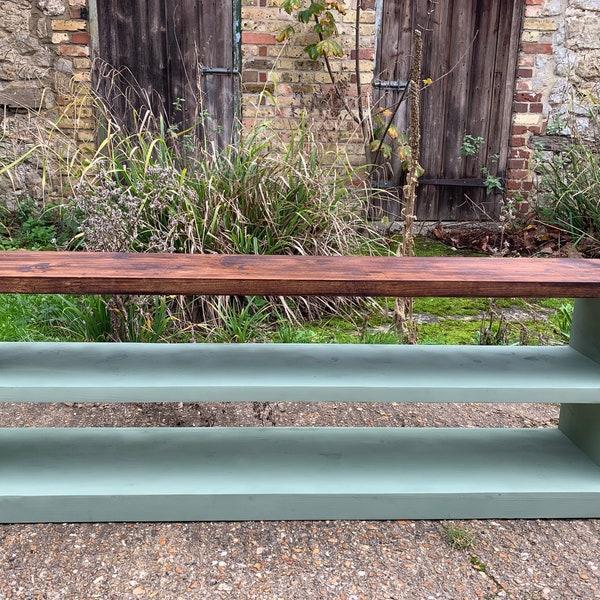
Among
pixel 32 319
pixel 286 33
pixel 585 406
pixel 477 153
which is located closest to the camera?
pixel 585 406

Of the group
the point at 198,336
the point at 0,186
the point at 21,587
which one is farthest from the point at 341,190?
the point at 0,186

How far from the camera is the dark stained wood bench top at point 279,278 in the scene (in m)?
1.56

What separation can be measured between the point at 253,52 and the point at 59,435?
154 inches

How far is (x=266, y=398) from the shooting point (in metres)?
1.71

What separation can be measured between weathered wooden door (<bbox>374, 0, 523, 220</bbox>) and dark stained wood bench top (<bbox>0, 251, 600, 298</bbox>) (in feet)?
12.4

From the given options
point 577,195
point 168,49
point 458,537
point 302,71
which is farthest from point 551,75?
point 458,537

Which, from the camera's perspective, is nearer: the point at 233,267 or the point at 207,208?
the point at 233,267

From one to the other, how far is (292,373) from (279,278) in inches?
13.7

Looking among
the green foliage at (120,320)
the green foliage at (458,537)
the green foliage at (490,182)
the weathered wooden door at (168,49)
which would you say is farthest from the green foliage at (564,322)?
the weathered wooden door at (168,49)

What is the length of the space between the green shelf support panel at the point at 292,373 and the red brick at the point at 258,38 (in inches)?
146

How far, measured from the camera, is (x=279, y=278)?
1.59m

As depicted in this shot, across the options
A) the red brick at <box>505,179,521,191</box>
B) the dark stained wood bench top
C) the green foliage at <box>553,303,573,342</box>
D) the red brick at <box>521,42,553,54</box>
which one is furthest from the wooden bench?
the red brick at <box>521,42,553,54</box>

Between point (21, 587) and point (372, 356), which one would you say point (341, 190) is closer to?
point (372, 356)

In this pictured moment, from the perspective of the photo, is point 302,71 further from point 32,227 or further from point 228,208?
point 32,227
